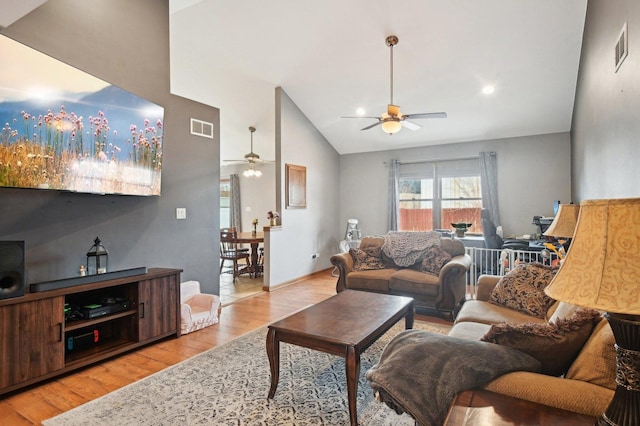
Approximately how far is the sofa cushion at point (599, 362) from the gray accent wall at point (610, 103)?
116 centimetres

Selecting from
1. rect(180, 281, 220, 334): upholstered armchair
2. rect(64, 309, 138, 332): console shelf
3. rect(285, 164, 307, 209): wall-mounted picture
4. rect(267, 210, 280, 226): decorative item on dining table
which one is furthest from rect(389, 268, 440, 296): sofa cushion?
rect(64, 309, 138, 332): console shelf

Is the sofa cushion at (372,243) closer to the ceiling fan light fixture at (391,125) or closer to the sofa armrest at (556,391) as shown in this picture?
the ceiling fan light fixture at (391,125)

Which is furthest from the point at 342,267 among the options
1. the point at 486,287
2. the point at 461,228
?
the point at 461,228

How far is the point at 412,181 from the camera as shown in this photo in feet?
24.0

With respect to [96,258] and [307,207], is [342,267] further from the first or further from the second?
[96,258]

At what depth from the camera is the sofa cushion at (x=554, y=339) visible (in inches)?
52.8

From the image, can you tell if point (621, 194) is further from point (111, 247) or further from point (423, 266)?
point (111, 247)

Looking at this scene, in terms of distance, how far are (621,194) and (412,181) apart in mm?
5081

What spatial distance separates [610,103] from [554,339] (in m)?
2.19

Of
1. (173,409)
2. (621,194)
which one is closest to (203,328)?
(173,409)

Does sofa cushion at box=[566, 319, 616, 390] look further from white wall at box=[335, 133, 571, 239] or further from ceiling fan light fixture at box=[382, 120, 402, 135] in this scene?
white wall at box=[335, 133, 571, 239]

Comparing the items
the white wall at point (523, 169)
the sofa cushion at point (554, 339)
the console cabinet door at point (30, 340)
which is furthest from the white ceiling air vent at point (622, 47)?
the white wall at point (523, 169)

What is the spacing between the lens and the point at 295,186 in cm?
600

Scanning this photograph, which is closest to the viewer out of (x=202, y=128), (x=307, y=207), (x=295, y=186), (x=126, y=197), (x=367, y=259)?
(x=126, y=197)
